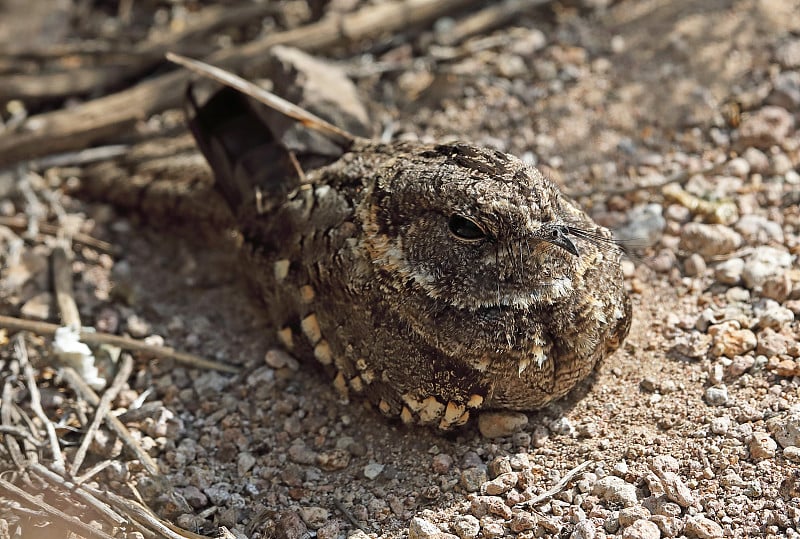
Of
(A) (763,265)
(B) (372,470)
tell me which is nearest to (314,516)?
(B) (372,470)

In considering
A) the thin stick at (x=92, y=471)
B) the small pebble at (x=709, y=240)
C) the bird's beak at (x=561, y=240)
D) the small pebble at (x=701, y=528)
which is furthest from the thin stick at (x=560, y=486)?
the thin stick at (x=92, y=471)

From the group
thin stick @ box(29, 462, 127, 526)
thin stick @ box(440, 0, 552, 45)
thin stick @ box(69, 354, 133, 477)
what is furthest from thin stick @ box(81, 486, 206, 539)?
thin stick @ box(440, 0, 552, 45)

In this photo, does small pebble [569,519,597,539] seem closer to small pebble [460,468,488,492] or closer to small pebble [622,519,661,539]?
small pebble [622,519,661,539]

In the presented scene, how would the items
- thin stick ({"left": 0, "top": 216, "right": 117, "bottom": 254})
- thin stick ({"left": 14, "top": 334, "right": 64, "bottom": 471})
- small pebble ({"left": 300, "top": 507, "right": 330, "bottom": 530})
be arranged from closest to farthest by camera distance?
small pebble ({"left": 300, "top": 507, "right": 330, "bottom": 530}) → thin stick ({"left": 14, "top": 334, "right": 64, "bottom": 471}) → thin stick ({"left": 0, "top": 216, "right": 117, "bottom": 254})

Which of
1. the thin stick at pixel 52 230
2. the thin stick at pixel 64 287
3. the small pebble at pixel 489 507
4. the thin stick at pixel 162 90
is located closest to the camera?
the small pebble at pixel 489 507

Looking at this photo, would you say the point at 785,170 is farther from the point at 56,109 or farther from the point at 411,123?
the point at 56,109

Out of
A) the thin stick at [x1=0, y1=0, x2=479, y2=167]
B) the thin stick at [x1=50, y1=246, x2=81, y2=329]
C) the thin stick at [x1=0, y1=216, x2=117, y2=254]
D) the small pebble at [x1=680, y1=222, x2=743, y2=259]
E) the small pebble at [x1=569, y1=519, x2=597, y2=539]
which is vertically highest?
the thin stick at [x1=0, y1=0, x2=479, y2=167]

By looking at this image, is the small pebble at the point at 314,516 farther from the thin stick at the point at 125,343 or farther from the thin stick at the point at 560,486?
the thin stick at the point at 125,343
